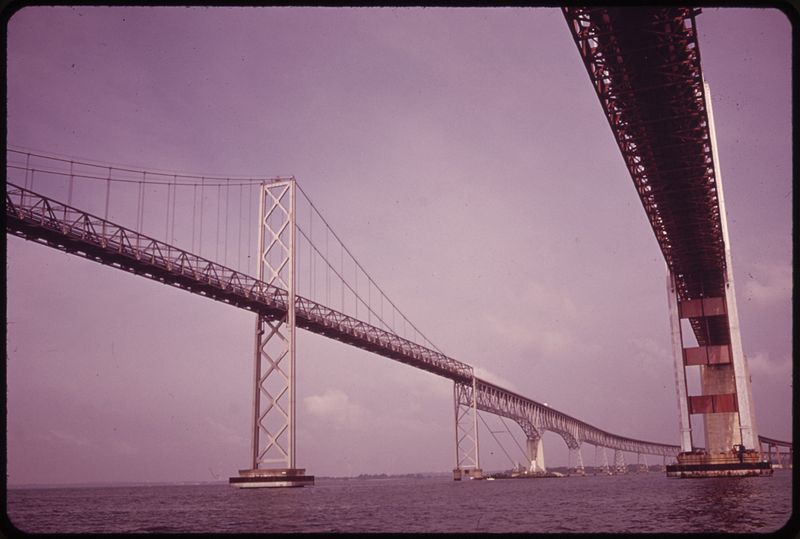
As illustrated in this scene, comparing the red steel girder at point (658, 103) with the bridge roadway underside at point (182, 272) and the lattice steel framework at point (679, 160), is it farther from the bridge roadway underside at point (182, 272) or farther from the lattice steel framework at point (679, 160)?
the bridge roadway underside at point (182, 272)

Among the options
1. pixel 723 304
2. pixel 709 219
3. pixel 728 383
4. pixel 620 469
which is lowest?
pixel 620 469

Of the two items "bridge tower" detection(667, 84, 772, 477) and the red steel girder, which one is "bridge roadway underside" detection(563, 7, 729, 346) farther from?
"bridge tower" detection(667, 84, 772, 477)

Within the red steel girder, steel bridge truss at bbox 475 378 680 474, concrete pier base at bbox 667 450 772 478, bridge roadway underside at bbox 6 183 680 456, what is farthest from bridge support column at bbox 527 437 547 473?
the red steel girder

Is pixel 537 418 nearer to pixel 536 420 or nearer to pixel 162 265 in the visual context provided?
pixel 536 420

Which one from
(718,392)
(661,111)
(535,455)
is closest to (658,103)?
(661,111)

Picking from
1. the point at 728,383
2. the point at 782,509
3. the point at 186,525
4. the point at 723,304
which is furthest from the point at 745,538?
the point at 728,383

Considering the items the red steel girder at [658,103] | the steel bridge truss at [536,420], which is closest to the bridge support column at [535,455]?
the steel bridge truss at [536,420]

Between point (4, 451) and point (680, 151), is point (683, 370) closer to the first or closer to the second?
point (680, 151)
